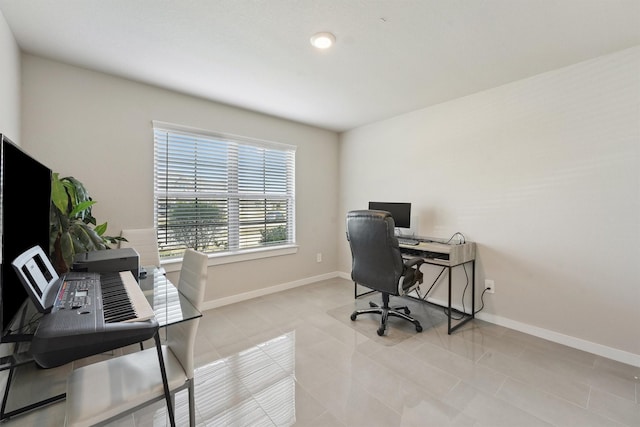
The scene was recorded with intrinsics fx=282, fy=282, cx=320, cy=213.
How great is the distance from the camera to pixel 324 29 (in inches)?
73.2

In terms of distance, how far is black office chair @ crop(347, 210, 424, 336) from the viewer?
2424 millimetres

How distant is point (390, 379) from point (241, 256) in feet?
6.99

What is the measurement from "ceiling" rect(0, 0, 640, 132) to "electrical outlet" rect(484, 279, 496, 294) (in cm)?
193

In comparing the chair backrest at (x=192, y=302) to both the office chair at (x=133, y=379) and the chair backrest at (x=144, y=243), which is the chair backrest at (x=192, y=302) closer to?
the office chair at (x=133, y=379)

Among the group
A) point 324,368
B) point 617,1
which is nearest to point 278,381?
point 324,368

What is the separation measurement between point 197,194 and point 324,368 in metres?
2.18

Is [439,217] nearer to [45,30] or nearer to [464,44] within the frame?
[464,44]

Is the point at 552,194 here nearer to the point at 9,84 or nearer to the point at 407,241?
the point at 407,241

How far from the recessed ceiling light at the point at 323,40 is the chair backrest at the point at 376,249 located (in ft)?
4.40

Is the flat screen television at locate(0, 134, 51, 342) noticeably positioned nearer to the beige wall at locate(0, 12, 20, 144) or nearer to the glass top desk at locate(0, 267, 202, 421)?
the glass top desk at locate(0, 267, 202, 421)

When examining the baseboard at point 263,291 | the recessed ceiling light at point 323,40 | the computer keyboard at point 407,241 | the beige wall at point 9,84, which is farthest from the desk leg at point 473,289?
the beige wall at point 9,84

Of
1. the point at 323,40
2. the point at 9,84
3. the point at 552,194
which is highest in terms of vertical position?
the point at 323,40

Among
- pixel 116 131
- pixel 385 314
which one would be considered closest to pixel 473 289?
pixel 385 314

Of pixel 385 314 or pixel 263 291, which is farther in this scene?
pixel 263 291
